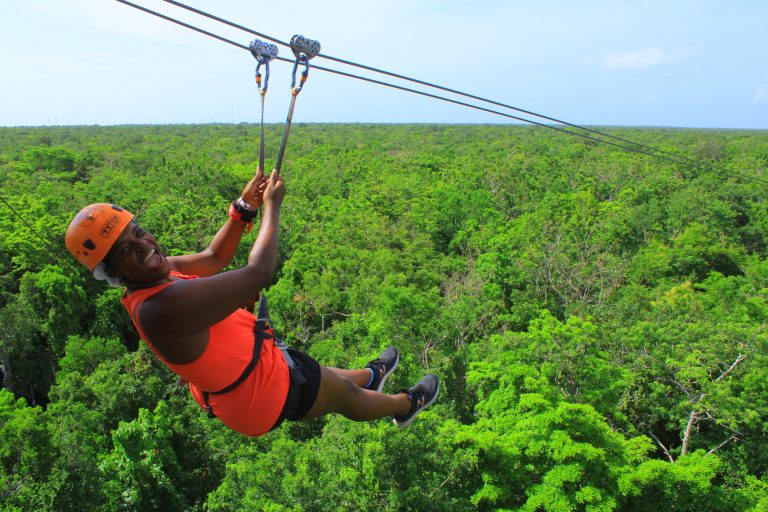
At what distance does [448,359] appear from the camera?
11.9 m

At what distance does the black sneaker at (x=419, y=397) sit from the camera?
397 cm

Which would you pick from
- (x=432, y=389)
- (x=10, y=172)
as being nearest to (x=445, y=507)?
(x=432, y=389)

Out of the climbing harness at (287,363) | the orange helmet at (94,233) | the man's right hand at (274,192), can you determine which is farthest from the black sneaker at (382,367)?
the orange helmet at (94,233)

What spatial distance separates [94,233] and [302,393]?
1262 mm

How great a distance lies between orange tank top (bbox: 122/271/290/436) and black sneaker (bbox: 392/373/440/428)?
1502 millimetres

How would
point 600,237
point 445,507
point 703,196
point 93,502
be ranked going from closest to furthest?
point 445,507
point 93,502
point 600,237
point 703,196

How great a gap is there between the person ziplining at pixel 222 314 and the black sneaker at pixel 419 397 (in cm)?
78

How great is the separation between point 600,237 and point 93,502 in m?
20.6

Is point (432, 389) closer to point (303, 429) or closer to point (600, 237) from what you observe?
point (303, 429)

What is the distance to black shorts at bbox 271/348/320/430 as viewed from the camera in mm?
2707

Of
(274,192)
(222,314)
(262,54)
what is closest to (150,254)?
(222,314)

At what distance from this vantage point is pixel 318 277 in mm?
17953

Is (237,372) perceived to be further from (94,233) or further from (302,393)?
(94,233)

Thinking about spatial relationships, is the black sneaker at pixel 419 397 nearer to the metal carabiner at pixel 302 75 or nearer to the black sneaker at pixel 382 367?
the black sneaker at pixel 382 367
